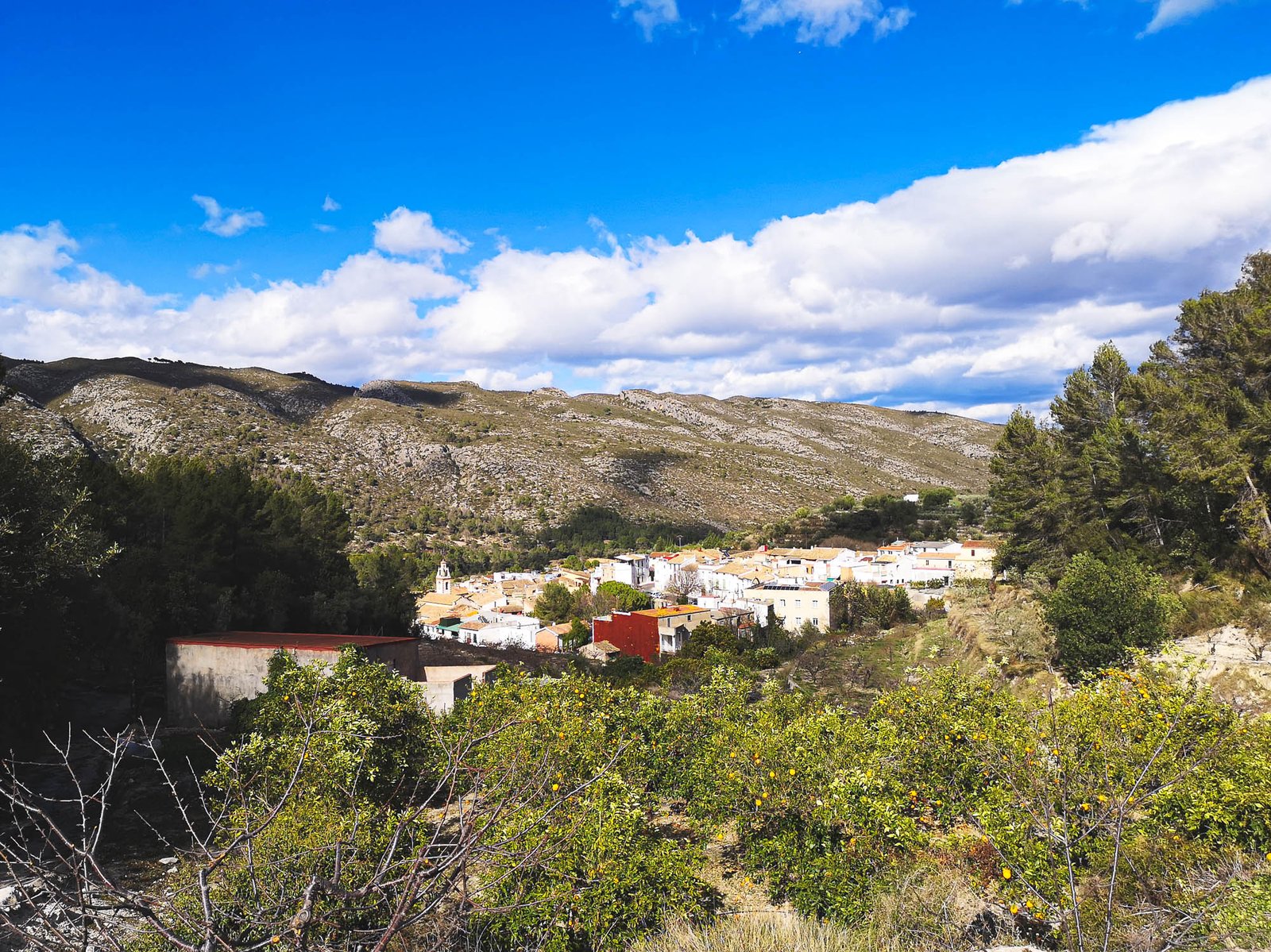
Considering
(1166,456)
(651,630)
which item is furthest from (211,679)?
(1166,456)

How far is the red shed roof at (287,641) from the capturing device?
18.0m

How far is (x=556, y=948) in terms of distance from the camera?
6.80m

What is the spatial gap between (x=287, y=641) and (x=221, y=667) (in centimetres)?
162

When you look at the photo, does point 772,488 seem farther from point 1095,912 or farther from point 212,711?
point 1095,912

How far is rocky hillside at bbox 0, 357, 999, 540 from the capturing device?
241 feet

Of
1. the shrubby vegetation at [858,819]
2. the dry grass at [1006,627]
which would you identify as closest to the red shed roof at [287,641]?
the shrubby vegetation at [858,819]

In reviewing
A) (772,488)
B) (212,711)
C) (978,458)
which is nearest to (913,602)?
(212,711)

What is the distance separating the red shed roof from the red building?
22.9 meters

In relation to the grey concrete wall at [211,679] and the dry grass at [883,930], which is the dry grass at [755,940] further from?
the grey concrete wall at [211,679]

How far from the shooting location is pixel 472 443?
99875mm

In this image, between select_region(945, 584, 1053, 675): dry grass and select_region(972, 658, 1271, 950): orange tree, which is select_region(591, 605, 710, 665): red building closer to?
select_region(945, 584, 1053, 675): dry grass

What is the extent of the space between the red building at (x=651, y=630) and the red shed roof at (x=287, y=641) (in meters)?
22.9

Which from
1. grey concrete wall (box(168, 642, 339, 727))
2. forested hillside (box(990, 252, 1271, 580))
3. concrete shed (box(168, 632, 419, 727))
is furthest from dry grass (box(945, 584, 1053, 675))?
grey concrete wall (box(168, 642, 339, 727))

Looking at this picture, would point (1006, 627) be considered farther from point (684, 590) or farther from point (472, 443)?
point (472, 443)
